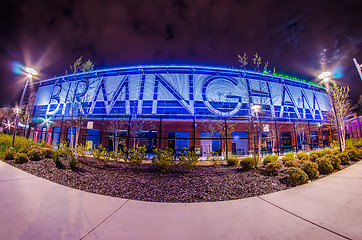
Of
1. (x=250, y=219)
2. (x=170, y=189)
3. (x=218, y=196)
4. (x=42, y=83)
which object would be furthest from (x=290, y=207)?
(x=42, y=83)

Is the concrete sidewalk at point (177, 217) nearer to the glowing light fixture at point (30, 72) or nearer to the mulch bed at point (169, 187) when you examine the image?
the mulch bed at point (169, 187)

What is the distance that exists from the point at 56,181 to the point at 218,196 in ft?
17.2

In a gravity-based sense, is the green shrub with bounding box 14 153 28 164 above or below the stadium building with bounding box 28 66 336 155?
below

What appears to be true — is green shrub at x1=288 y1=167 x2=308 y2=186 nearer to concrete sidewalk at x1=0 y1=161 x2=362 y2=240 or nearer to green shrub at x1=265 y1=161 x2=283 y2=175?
concrete sidewalk at x1=0 y1=161 x2=362 y2=240

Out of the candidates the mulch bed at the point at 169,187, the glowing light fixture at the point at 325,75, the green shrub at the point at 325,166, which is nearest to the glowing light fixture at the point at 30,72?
the mulch bed at the point at 169,187

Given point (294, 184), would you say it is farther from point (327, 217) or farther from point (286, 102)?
point (286, 102)

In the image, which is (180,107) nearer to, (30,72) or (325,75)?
(325,75)

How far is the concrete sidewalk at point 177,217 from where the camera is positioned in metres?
2.01

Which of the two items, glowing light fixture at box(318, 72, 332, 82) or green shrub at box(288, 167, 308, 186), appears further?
glowing light fixture at box(318, 72, 332, 82)

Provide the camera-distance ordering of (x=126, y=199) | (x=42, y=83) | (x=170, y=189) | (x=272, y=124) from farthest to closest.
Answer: (x=42, y=83) → (x=272, y=124) → (x=170, y=189) → (x=126, y=199)

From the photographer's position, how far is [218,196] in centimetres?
350

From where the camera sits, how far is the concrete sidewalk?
2.01 meters

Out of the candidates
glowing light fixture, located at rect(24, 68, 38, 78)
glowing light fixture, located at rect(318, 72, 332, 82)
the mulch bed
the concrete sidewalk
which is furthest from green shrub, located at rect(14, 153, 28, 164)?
glowing light fixture, located at rect(318, 72, 332, 82)

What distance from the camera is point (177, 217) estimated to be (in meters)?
→ 2.53
